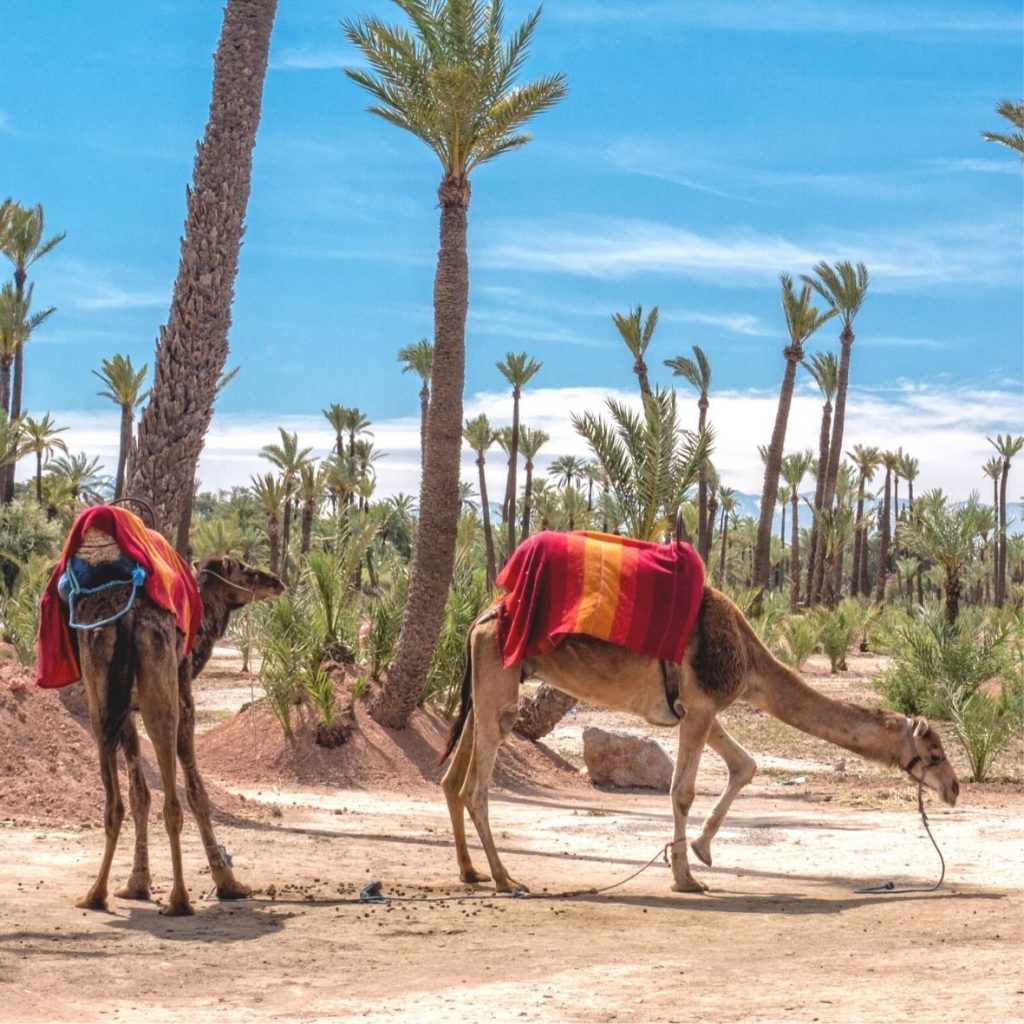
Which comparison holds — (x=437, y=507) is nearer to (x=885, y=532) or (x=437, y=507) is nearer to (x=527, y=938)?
(x=527, y=938)

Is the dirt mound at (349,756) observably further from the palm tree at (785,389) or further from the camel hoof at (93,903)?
the palm tree at (785,389)

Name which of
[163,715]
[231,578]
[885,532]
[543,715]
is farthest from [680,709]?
[885,532]

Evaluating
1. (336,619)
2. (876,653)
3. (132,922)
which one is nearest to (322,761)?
(336,619)

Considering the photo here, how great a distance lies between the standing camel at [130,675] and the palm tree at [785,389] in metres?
35.1

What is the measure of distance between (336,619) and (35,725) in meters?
5.68

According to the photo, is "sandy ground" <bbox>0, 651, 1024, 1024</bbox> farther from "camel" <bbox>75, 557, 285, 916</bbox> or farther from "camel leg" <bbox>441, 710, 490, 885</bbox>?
"camel" <bbox>75, 557, 285, 916</bbox>

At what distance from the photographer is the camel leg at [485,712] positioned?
403 inches

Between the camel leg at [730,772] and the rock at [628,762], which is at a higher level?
the camel leg at [730,772]

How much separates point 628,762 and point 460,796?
282 inches

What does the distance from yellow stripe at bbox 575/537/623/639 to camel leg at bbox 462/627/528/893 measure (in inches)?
27.5

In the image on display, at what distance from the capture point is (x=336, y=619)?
60.6 feet

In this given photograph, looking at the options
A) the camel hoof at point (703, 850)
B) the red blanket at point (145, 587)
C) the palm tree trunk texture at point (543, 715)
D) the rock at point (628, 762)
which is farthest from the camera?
the palm tree trunk texture at point (543, 715)

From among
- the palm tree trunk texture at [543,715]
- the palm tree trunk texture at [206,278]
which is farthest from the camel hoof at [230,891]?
the palm tree trunk texture at [543,715]

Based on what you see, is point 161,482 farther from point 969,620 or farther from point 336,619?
point 969,620
